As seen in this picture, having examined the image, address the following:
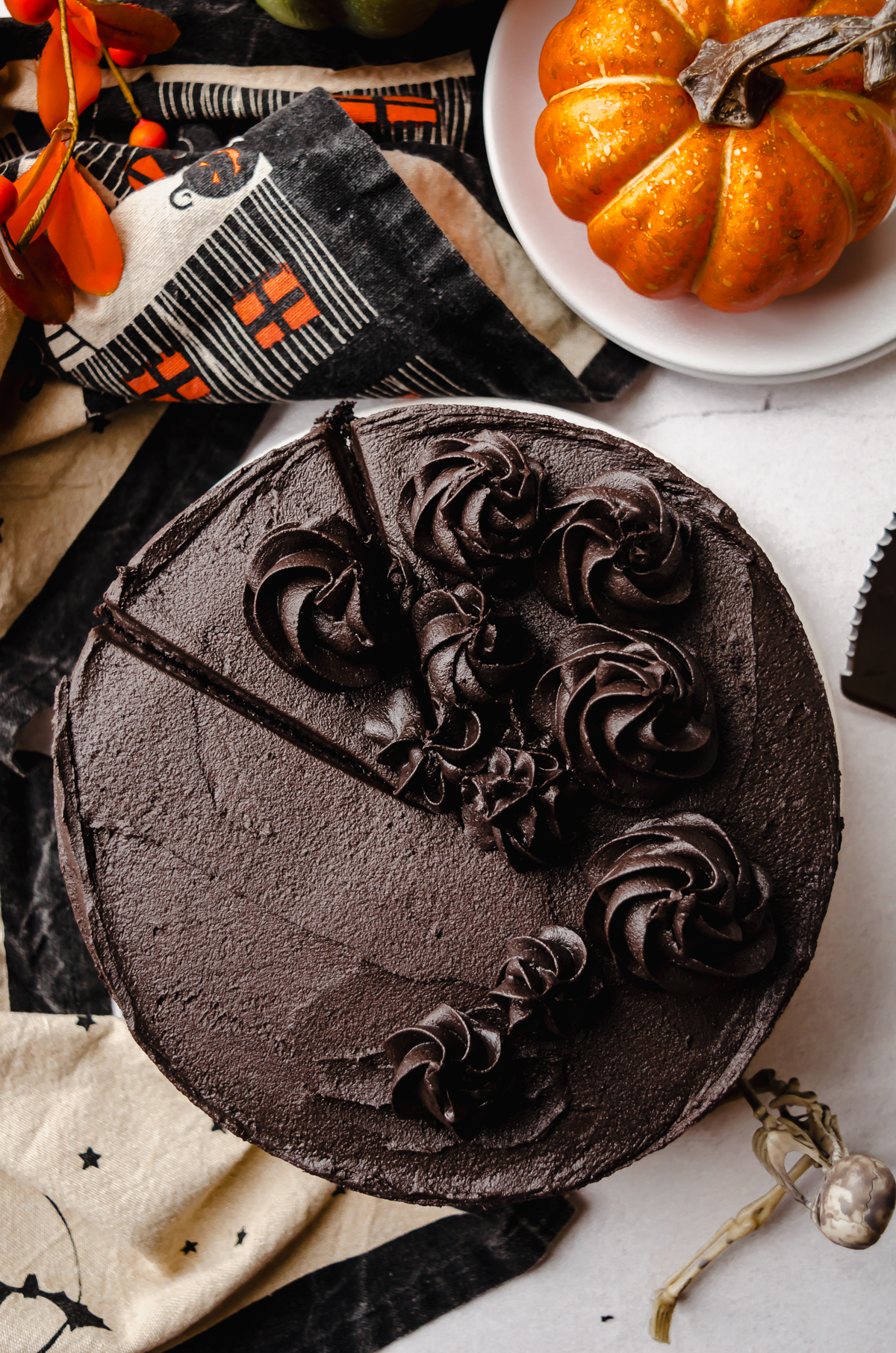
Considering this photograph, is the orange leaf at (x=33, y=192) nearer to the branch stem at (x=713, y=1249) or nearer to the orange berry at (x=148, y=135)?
the orange berry at (x=148, y=135)

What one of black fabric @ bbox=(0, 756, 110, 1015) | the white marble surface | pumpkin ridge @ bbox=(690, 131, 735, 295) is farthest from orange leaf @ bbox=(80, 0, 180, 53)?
black fabric @ bbox=(0, 756, 110, 1015)

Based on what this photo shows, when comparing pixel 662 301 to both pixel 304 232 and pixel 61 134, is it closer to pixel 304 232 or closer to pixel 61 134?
pixel 304 232

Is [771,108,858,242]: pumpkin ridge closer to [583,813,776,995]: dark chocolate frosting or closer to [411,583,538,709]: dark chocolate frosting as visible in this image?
[411,583,538,709]: dark chocolate frosting

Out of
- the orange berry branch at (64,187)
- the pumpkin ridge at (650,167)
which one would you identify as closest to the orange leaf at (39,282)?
the orange berry branch at (64,187)

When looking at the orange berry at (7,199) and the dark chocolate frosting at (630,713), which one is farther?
the orange berry at (7,199)

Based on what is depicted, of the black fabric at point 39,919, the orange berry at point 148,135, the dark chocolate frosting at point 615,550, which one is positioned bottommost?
the black fabric at point 39,919

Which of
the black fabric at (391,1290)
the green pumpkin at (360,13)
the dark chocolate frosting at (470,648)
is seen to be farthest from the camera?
the black fabric at (391,1290)
